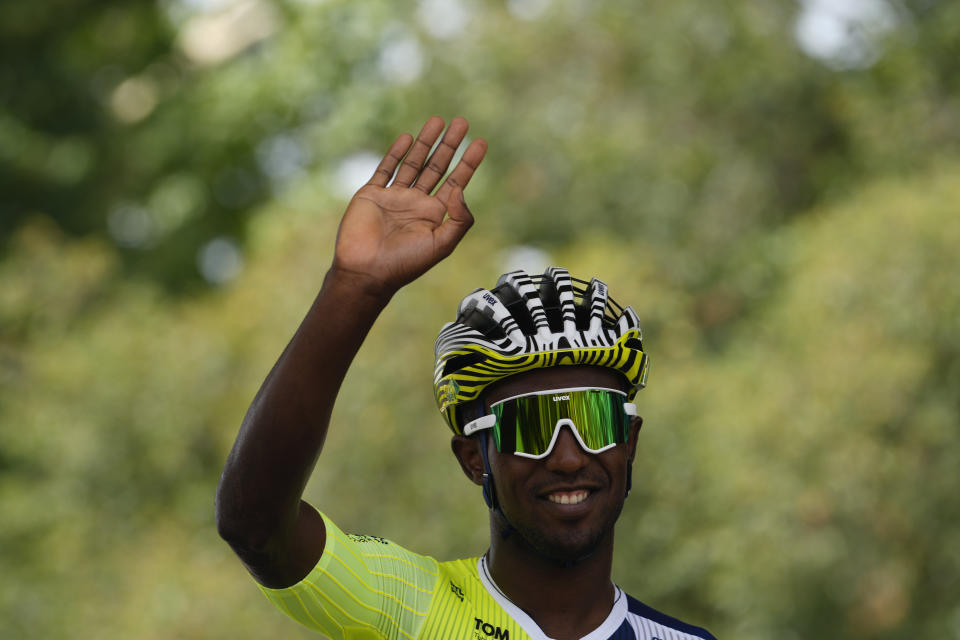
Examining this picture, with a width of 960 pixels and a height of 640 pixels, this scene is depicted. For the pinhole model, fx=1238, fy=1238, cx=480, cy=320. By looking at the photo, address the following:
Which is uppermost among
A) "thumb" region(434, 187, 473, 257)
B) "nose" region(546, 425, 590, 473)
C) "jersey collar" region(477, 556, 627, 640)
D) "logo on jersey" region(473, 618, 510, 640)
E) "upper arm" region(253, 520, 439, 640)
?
"thumb" region(434, 187, 473, 257)

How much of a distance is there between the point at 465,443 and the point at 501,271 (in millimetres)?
12941

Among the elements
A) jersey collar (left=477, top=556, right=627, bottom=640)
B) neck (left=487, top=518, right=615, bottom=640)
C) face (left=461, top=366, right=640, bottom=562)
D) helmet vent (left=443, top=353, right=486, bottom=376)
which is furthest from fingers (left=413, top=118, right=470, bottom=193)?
jersey collar (left=477, top=556, right=627, bottom=640)

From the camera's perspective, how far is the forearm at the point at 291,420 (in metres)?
2.72

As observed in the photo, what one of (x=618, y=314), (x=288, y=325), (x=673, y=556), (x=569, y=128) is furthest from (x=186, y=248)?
(x=618, y=314)

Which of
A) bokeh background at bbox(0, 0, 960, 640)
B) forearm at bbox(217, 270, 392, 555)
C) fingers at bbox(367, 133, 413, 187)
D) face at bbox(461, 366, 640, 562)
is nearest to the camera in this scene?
forearm at bbox(217, 270, 392, 555)

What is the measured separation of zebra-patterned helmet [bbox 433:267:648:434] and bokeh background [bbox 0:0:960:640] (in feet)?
29.9

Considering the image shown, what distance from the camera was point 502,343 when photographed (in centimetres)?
345

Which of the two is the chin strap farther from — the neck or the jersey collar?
the jersey collar

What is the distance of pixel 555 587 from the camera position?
134 inches

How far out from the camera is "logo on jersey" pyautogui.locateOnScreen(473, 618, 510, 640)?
3.32 m

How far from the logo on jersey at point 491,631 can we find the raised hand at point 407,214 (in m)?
1.01

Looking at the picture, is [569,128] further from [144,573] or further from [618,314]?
[618,314]

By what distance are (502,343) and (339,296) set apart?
2.53ft

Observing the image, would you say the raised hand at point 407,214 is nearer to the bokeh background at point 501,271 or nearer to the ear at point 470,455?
the ear at point 470,455
